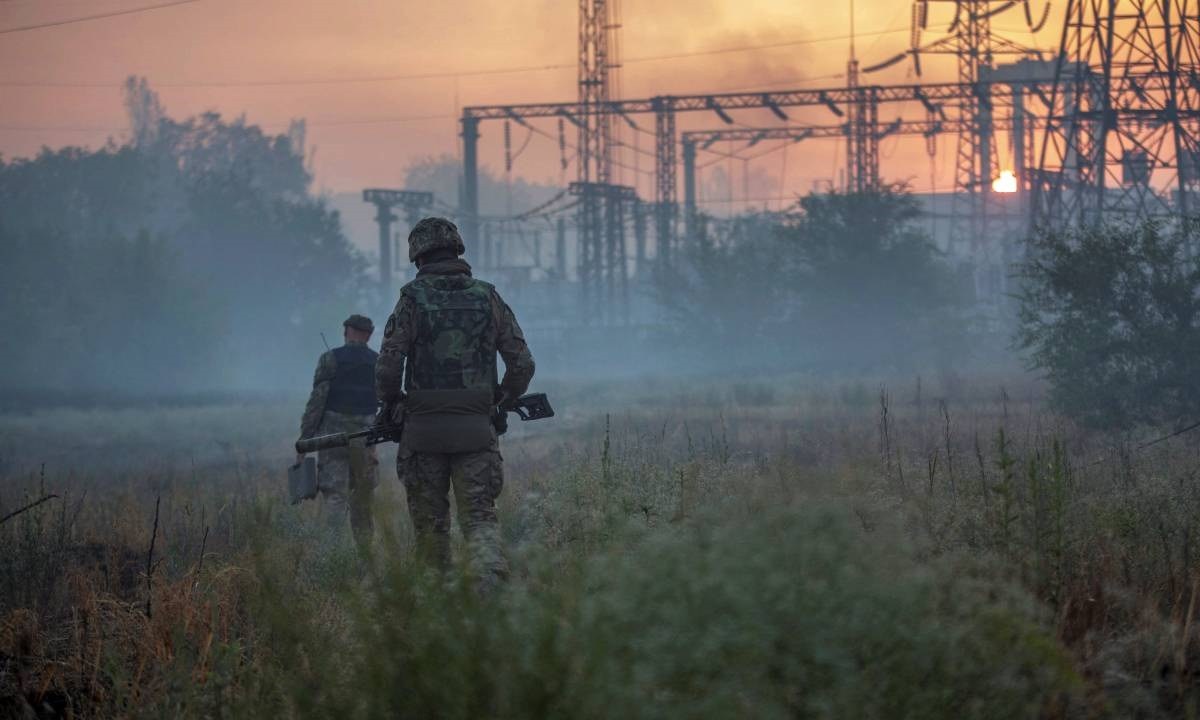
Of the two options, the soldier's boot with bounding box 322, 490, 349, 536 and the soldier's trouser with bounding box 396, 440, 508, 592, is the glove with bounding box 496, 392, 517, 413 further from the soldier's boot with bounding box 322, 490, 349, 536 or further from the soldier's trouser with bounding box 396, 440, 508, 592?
the soldier's boot with bounding box 322, 490, 349, 536

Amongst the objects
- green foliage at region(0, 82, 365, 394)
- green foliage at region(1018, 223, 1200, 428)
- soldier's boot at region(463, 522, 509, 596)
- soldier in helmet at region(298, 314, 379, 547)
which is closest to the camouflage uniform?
soldier in helmet at region(298, 314, 379, 547)

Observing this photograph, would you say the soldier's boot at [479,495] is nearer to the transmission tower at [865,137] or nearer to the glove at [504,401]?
the glove at [504,401]

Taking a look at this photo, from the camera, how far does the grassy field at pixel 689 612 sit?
3.49 m

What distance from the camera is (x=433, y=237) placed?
6.97 m

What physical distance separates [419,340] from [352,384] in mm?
3334

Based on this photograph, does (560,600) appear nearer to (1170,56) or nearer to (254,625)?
(254,625)

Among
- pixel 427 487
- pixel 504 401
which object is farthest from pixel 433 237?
pixel 427 487

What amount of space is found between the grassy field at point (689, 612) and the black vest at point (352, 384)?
3.36ft

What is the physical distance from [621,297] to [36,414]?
28720mm

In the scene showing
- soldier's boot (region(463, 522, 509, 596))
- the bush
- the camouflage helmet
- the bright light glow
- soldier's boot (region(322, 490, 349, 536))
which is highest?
the bright light glow

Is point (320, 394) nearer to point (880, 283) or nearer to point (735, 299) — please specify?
point (880, 283)

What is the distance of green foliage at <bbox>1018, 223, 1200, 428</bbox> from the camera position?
17531 mm

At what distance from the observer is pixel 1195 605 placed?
5.43m

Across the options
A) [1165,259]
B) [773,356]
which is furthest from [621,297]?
[1165,259]
